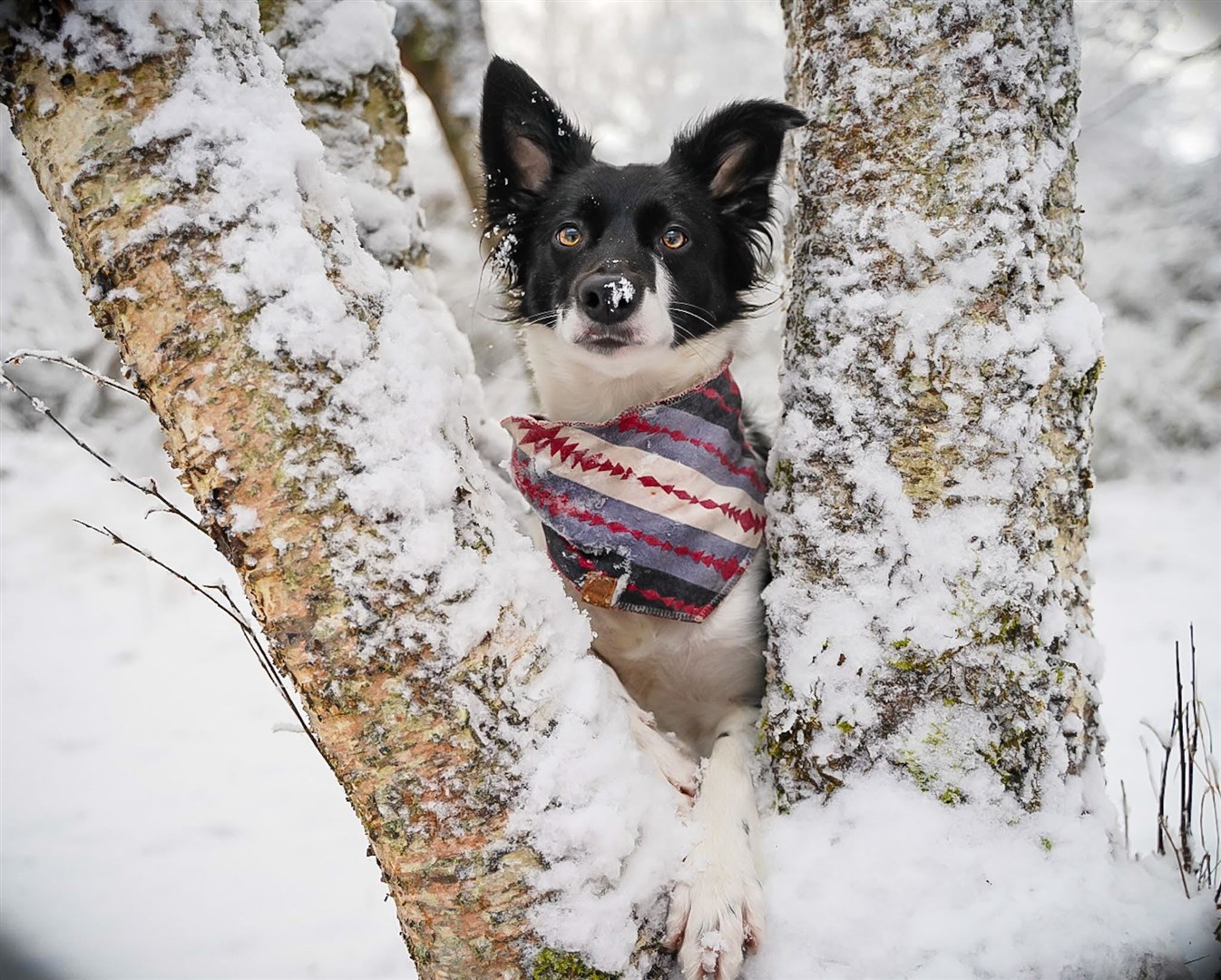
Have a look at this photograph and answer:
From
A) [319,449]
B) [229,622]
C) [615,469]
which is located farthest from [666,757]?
[229,622]

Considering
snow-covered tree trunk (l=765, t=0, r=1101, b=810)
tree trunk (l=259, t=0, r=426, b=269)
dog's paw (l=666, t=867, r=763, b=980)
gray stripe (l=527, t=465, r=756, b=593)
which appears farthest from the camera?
tree trunk (l=259, t=0, r=426, b=269)

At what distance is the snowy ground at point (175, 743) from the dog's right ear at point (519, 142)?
3.19m

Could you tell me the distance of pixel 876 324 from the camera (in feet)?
6.11

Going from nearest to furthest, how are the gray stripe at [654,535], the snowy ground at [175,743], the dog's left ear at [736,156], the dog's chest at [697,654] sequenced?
the gray stripe at [654,535] < the dog's chest at [697,654] < the dog's left ear at [736,156] < the snowy ground at [175,743]

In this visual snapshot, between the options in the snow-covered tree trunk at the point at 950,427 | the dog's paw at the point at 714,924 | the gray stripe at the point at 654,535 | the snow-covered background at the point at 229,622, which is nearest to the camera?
the dog's paw at the point at 714,924

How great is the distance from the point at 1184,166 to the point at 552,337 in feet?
22.5

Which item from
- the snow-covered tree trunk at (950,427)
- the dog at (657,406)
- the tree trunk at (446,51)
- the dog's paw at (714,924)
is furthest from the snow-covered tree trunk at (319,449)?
the tree trunk at (446,51)

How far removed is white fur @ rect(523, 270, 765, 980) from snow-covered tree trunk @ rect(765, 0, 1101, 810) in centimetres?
23

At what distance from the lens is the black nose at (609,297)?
235cm

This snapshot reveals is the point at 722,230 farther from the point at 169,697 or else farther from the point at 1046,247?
the point at 169,697

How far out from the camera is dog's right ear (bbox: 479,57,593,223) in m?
2.67

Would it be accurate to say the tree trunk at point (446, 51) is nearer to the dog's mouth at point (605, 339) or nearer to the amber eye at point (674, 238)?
the amber eye at point (674, 238)

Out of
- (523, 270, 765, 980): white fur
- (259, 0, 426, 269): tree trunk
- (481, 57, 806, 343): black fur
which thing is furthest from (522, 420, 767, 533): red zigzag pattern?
(259, 0, 426, 269): tree trunk

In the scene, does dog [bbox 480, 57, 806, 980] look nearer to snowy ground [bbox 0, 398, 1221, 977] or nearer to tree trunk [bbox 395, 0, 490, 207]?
snowy ground [bbox 0, 398, 1221, 977]
